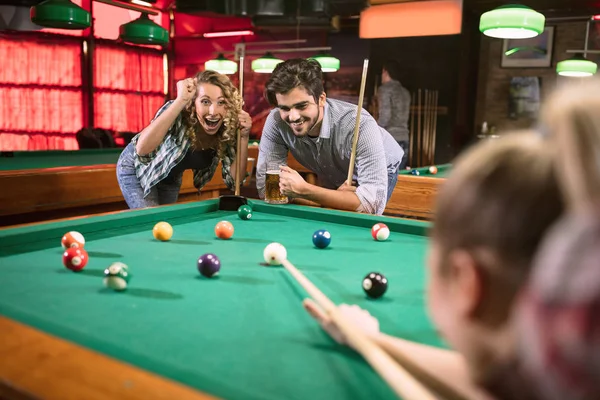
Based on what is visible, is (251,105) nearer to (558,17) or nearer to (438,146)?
(438,146)

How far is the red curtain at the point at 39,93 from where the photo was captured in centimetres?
919

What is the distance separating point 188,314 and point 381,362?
0.59m

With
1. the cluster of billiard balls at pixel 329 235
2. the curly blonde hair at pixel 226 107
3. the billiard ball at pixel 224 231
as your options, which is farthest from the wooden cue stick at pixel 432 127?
the billiard ball at pixel 224 231

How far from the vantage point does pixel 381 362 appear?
2.71ft

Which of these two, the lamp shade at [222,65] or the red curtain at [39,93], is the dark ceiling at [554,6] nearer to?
the lamp shade at [222,65]

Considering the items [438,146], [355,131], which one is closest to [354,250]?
[355,131]

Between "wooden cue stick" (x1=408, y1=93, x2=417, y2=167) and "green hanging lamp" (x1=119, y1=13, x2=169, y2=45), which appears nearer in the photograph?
"green hanging lamp" (x1=119, y1=13, x2=169, y2=45)

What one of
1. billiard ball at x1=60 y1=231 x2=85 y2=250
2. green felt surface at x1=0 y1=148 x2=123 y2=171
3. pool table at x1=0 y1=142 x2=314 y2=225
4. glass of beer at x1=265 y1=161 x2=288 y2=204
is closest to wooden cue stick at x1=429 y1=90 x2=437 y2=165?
green felt surface at x1=0 y1=148 x2=123 y2=171

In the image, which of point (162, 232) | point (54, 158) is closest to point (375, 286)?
point (162, 232)

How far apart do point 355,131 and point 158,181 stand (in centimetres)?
131

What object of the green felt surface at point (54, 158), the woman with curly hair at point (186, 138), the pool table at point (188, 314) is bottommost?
the pool table at point (188, 314)

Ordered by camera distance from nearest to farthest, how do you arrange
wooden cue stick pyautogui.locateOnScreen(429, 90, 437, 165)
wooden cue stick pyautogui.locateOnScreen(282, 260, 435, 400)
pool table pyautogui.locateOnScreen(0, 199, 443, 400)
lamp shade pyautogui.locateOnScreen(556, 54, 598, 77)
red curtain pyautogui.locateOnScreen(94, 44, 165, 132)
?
wooden cue stick pyautogui.locateOnScreen(282, 260, 435, 400) → pool table pyautogui.locateOnScreen(0, 199, 443, 400) → lamp shade pyautogui.locateOnScreen(556, 54, 598, 77) → wooden cue stick pyautogui.locateOnScreen(429, 90, 437, 165) → red curtain pyautogui.locateOnScreen(94, 44, 165, 132)

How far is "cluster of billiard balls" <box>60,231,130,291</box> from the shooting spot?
4.74 feet

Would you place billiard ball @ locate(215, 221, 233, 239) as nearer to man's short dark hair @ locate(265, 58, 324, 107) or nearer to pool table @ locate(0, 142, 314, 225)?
man's short dark hair @ locate(265, 58, 324, 107)
